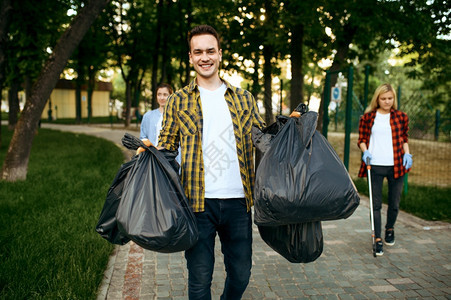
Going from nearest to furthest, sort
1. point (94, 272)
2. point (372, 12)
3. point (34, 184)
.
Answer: point (94, 272) < point (34, 184) < point (372, 12)

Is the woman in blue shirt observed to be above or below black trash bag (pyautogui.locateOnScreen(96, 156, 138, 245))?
above

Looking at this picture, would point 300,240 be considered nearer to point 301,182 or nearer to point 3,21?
point 301,182

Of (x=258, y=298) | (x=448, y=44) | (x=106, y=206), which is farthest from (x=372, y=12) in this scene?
(x=106, y=206)

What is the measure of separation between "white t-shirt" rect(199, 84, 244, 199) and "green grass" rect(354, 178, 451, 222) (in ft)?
15.1

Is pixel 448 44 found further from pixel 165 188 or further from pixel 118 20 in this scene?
pixel 118 20

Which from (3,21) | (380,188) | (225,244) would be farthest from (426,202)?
(3,21)

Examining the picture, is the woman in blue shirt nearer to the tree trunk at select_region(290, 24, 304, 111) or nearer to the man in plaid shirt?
the man in plaid shirt

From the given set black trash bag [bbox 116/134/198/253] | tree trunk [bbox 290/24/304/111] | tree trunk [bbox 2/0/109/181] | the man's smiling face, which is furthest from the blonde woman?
tree trunk [bbox 290/24/304/111]

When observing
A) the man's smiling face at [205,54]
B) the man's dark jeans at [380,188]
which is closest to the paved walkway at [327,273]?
the man's dark jeans at [380,188]

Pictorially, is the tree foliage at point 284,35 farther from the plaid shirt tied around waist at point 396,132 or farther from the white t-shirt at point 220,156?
the white t-shirt at point 220,156

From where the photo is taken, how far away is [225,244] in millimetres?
2645

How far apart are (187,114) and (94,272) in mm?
1987

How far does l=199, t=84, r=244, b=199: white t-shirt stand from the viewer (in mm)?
2486

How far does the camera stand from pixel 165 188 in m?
2.33
